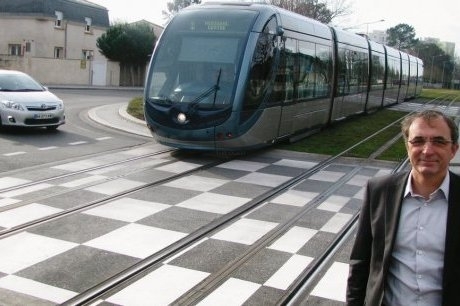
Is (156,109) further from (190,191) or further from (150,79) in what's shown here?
(190,191)

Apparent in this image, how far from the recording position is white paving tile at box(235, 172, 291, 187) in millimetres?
9680

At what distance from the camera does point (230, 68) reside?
11.0 meters

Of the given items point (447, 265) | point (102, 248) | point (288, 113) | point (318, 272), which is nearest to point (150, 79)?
point (288, 113)

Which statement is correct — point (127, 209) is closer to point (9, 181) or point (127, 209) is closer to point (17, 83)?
point (9, 181)

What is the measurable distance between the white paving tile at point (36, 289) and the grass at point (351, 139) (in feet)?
29.3

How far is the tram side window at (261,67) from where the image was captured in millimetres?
11112

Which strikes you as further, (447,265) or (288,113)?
(288,113)

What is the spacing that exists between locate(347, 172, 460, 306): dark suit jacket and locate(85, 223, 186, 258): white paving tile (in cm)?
333

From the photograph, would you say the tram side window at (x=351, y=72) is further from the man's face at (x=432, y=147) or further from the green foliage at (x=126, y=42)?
the green foliage at (x=126, y=42)

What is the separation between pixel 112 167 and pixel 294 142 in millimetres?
5645

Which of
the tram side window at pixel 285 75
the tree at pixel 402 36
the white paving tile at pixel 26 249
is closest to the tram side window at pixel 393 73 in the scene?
the tram side window at pixel 285 75

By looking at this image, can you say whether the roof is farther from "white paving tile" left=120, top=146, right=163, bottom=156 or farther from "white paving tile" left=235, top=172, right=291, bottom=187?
"white paving tile" left=235, top=172, right=291, bottom=187

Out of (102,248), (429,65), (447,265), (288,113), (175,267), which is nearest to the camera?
(447,265)

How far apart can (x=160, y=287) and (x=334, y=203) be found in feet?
13.5
